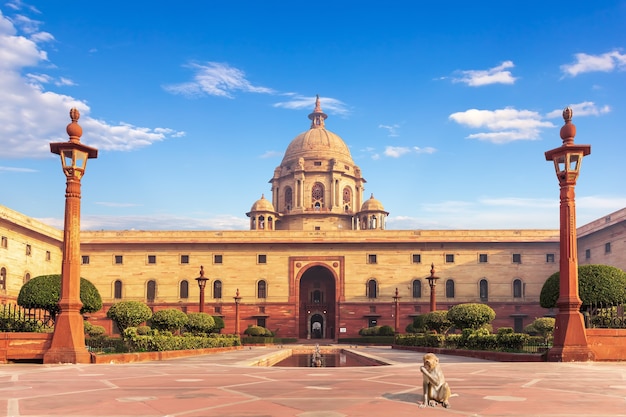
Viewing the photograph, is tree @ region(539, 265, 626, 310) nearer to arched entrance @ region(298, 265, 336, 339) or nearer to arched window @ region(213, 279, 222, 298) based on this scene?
arched entrance @ region(298, 265, 336, 339)

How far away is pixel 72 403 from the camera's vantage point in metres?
8.09

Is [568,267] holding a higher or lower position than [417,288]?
higher

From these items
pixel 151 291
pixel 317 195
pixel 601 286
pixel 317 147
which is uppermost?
pixel 317 147

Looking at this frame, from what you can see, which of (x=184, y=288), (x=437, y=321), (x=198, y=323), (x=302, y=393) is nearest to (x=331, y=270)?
(x=184, y=288)

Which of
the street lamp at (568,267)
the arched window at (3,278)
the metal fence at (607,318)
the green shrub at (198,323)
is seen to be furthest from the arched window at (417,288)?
the street lamp at (568,267)

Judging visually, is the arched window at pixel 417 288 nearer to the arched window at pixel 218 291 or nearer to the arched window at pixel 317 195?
the arched window at pixel 317 195

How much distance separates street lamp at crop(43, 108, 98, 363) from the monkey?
36.1 feet

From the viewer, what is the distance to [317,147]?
6425 centimetres

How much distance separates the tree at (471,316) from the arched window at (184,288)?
28.2 meters

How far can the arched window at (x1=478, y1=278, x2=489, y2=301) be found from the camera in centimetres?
5125

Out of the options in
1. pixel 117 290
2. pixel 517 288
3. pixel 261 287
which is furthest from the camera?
pixel 261 287

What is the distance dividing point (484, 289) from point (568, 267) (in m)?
35.9

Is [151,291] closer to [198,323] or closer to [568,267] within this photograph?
[198,323]

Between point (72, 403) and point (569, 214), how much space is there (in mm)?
13290
